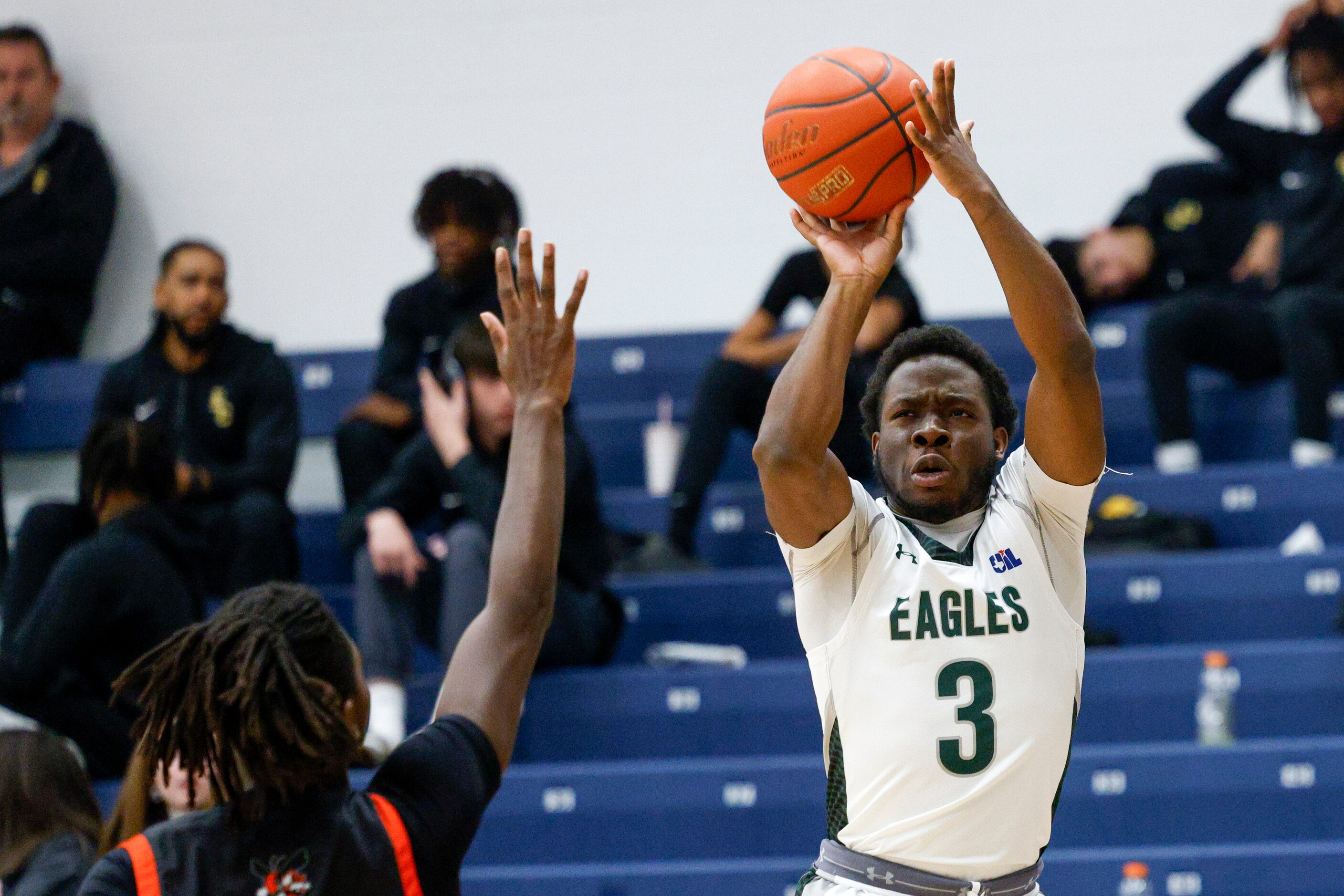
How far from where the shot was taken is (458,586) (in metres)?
5.06

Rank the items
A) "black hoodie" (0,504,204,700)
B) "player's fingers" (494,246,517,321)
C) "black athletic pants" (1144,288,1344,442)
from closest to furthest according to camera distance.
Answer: "player's fingers" (494,246,517,321), "black hoodie" (0,504,204,700), "black athletic pants" (1144,288,1344,442)

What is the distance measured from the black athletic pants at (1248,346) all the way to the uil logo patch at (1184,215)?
0.62 m

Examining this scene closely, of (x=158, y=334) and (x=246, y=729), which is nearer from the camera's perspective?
(x=246, y=729)

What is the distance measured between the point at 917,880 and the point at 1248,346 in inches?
158

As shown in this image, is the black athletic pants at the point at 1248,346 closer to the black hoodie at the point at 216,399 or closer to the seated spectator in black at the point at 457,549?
the seated spectator in black at the point at 457,549

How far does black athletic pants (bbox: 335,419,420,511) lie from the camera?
5.82 metres

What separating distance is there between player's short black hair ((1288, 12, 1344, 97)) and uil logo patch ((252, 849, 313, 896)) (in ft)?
17.3

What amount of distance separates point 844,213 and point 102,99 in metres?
6.17

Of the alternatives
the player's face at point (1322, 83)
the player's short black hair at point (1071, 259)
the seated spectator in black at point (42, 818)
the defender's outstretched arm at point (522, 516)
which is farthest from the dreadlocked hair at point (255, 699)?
the player's short black hair at point (1071, 259)

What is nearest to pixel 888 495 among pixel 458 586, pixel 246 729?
pixel 246 729

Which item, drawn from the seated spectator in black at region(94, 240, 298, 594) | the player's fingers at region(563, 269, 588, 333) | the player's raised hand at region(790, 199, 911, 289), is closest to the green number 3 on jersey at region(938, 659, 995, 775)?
the player's raised hand at region(790, 199, 911, 289)

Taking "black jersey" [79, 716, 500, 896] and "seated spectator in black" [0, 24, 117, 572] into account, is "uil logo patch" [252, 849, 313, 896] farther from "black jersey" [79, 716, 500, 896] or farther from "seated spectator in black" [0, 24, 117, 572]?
"seated spectator in black" [0, 24, 117, 572]

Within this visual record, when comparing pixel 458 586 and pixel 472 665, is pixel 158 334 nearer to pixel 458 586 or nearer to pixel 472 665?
pixel 458 586

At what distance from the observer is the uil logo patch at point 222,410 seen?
6.08 meters
